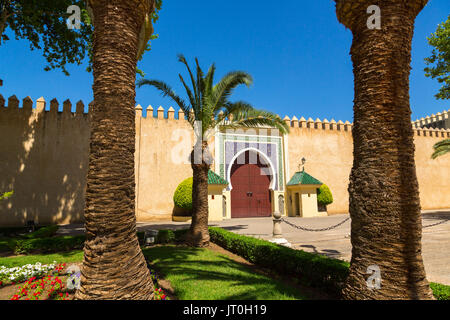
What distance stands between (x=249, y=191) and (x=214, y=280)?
574 inches

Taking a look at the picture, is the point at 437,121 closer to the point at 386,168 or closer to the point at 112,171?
the point at 386,168

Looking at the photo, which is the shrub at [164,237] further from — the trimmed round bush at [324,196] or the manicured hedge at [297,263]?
the trimmed round bush at [324,196]

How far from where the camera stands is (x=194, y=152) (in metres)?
8.64

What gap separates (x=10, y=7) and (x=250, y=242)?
12901 millimetres

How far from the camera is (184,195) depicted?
15914 mm

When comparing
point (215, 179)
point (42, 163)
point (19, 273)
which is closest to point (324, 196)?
point (215, 179)

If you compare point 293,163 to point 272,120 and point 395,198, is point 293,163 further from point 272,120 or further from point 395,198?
point 395,198

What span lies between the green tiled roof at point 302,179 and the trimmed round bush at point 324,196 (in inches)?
41.9

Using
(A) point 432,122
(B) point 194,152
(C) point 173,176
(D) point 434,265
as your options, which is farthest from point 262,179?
(A) point 432,122

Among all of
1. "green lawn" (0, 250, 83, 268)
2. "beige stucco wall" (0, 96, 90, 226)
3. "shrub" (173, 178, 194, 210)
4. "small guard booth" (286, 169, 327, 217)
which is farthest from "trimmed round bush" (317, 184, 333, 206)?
"green lawn" (0, 250, 83, 268)

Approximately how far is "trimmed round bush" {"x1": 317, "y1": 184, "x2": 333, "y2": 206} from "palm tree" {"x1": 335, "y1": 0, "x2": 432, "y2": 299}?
16.3 meters

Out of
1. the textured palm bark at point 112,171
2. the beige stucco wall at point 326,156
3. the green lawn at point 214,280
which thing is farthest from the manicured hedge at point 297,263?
the beige stucco wall at point 326,156

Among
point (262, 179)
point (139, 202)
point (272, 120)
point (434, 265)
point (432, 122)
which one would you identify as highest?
point (432, 122)

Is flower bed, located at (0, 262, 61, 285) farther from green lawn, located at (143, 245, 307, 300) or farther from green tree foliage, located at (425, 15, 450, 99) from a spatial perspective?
green tree foliage, located at (425, 15, 450, 99)
